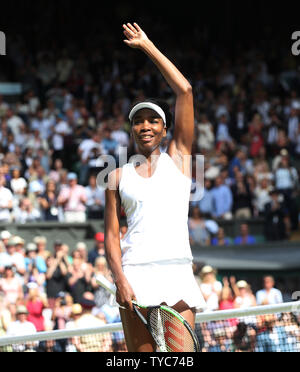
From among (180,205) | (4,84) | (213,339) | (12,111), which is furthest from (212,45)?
(180,205)

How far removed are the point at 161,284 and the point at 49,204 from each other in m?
9.87

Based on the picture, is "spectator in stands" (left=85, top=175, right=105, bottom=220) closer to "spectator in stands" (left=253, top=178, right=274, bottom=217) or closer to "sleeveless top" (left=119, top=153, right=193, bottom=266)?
"spectator in stands" (left=253, top=178, right=274, bottom=217)

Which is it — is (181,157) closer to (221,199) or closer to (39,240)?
(39,240)

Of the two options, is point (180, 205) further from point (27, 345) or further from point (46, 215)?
point (46, 215)

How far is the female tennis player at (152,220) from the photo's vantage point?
13.1ft

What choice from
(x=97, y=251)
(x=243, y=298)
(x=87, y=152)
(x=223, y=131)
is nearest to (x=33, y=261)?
(x=97, y=251)

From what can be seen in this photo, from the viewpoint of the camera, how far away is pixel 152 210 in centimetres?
402

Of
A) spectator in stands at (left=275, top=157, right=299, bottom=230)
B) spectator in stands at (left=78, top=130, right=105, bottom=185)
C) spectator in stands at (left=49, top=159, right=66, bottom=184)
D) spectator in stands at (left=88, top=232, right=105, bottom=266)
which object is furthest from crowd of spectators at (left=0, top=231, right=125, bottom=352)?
spectator in stands at (left=275, top=157, right=299, bottom=230)

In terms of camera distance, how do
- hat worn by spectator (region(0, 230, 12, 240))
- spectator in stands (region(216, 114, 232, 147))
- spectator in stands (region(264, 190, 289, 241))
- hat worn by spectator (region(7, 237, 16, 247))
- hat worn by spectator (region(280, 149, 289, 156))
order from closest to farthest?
hat worn by spectator (region(7, 237, 16, 247)) → hat worn by spectator (region(0, 230, 12, 240)) → spectator in stands (region(264, 190, 289, 241)) → hat worn by spectator (region(280, 149, 289, 156)) → spectator in stands (region(216, 114, 232, 147))

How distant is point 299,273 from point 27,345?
804 cm

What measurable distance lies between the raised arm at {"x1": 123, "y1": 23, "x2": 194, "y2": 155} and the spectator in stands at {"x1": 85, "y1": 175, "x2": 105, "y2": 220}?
9858 mm

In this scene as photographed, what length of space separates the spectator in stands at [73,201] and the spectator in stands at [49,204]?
5.1 inches

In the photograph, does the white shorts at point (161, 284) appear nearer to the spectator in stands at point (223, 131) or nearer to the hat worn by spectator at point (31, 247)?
the hat worn by spectator at point (31, 247)

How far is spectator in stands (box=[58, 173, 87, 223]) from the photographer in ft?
44.8
